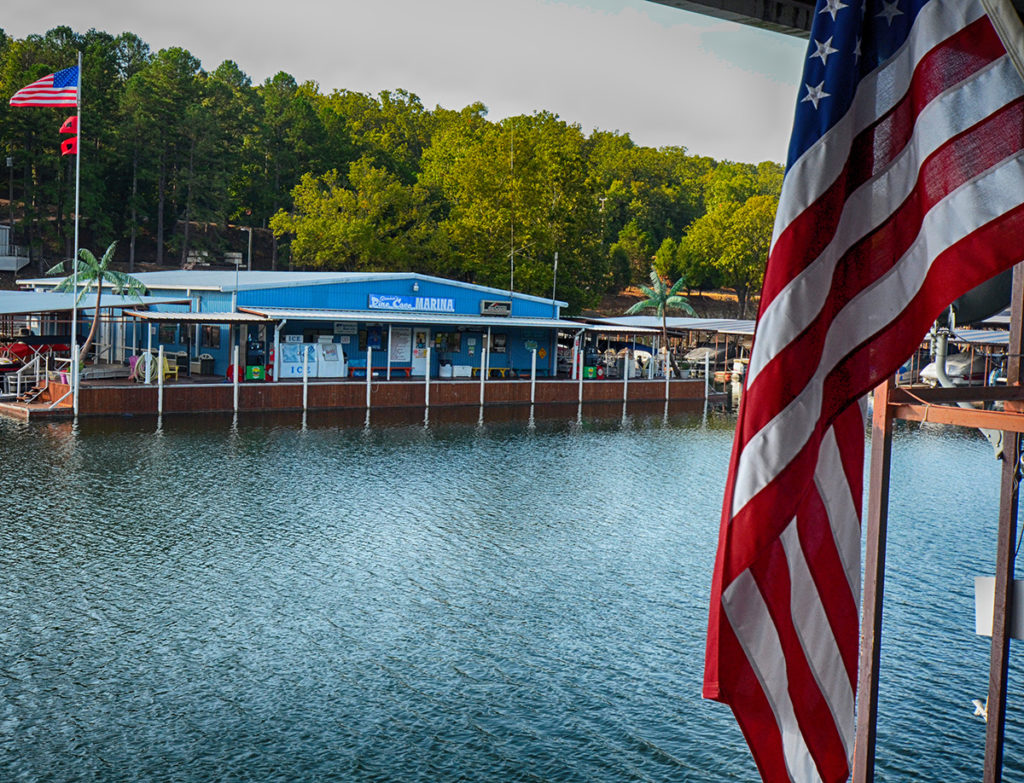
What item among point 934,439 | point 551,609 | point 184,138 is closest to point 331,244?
point 184,138

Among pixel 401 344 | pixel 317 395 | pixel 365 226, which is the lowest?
pixel 317 395

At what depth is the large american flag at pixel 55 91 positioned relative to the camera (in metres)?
34.6

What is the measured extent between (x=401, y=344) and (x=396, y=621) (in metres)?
29.6

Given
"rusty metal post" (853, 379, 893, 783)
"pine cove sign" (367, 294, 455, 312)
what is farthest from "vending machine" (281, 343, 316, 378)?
"rusty metal post" (853, 379, 893, 783)

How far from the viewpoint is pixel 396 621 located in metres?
15.7

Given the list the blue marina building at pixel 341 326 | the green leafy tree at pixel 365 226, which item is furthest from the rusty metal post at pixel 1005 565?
the green leafy tree at pixel 365 226

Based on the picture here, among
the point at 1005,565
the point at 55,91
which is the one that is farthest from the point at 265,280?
the point at 1005,565

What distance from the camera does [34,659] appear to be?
44.6 feet

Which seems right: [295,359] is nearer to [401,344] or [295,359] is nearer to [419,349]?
[401,344]

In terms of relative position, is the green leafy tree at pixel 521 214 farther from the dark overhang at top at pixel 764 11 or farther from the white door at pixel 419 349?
the dark overhang at top at pixel 764 11

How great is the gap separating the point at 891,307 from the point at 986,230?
467 mm

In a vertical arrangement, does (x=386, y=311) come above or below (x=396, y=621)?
above

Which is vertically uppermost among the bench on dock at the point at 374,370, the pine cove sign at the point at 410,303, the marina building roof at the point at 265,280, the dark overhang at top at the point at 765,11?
the dark overhang at top at the point at 765,11

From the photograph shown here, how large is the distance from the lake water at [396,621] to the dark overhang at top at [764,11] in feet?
25.2
